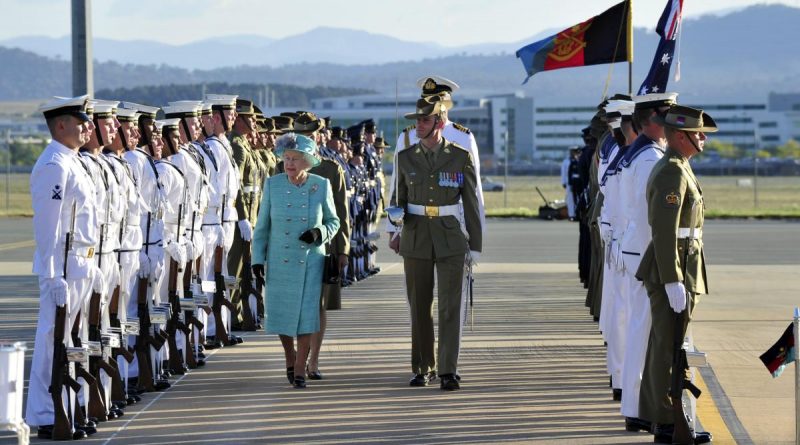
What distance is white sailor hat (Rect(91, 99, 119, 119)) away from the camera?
1023 centimetres

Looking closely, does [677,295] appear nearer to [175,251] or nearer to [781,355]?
[781,355]

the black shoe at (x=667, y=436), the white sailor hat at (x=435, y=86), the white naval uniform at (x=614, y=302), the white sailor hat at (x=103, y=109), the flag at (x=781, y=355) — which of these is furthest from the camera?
the white sailor hat at (x=435, y=86)

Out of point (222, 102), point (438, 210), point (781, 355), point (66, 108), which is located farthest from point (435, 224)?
point (781, 355)

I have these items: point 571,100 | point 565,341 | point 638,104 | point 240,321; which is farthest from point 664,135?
point 571,100

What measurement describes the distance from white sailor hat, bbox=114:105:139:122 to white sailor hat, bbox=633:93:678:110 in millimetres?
3878

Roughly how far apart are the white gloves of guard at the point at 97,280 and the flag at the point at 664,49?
6655 millimetres

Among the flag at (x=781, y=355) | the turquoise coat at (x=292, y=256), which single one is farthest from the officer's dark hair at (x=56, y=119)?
the flag at (x=781, y=355)

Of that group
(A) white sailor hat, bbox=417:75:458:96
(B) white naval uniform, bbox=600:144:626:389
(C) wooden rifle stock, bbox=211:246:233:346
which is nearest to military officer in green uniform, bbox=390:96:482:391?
(A) white sailor hat, bbox=417:75:458:96

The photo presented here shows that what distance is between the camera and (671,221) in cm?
899

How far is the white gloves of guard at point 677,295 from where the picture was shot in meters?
8.95

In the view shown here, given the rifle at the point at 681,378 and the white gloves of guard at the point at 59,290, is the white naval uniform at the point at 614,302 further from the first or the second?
the white gloves of guard at the point at 59,290

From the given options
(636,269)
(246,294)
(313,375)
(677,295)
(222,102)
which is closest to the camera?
(677,295)

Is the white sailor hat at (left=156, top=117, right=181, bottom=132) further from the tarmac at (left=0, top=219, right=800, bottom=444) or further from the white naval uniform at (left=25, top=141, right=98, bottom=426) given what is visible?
the white naval uniform at (left=25, top=141, right=98, bottom=426)

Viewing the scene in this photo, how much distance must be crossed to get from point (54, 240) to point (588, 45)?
883cm
